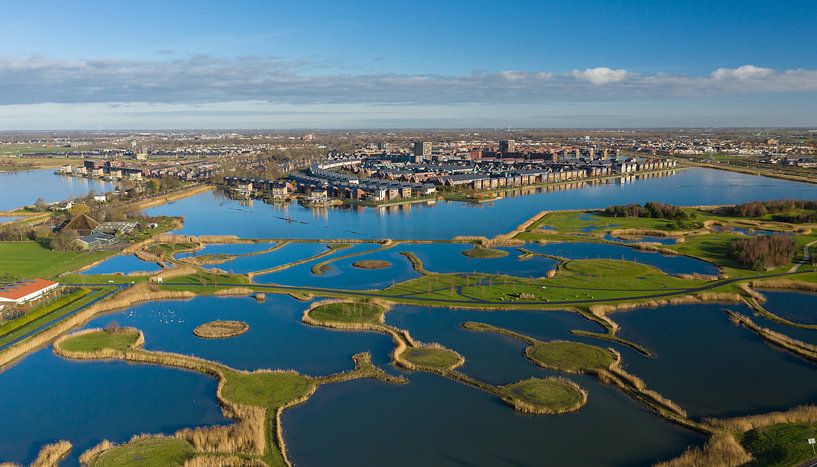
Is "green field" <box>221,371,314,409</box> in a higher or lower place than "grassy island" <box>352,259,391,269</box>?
lower

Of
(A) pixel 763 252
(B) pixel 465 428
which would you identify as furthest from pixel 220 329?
(A) pixel 763 252

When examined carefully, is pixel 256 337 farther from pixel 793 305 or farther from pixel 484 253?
pixel 793 305

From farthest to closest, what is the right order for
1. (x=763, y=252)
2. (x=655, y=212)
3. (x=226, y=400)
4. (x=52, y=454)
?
(x=655, y=212) < (x=763, y=252) < (x=226, y=400) < (x=52, y=454)

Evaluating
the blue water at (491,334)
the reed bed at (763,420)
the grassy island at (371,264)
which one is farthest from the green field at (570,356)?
the grassy island at (371,264)

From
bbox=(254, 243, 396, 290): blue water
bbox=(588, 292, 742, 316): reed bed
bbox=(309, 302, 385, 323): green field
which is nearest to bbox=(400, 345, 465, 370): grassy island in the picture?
bbox=(309, 302, 385, 323): green field

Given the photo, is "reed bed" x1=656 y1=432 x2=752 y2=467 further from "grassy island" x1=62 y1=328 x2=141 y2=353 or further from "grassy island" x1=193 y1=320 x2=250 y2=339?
"grassy island" x1=62 y1=328 x2=141 y2=353

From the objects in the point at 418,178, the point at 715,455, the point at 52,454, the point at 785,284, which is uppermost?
the point at 418,178
